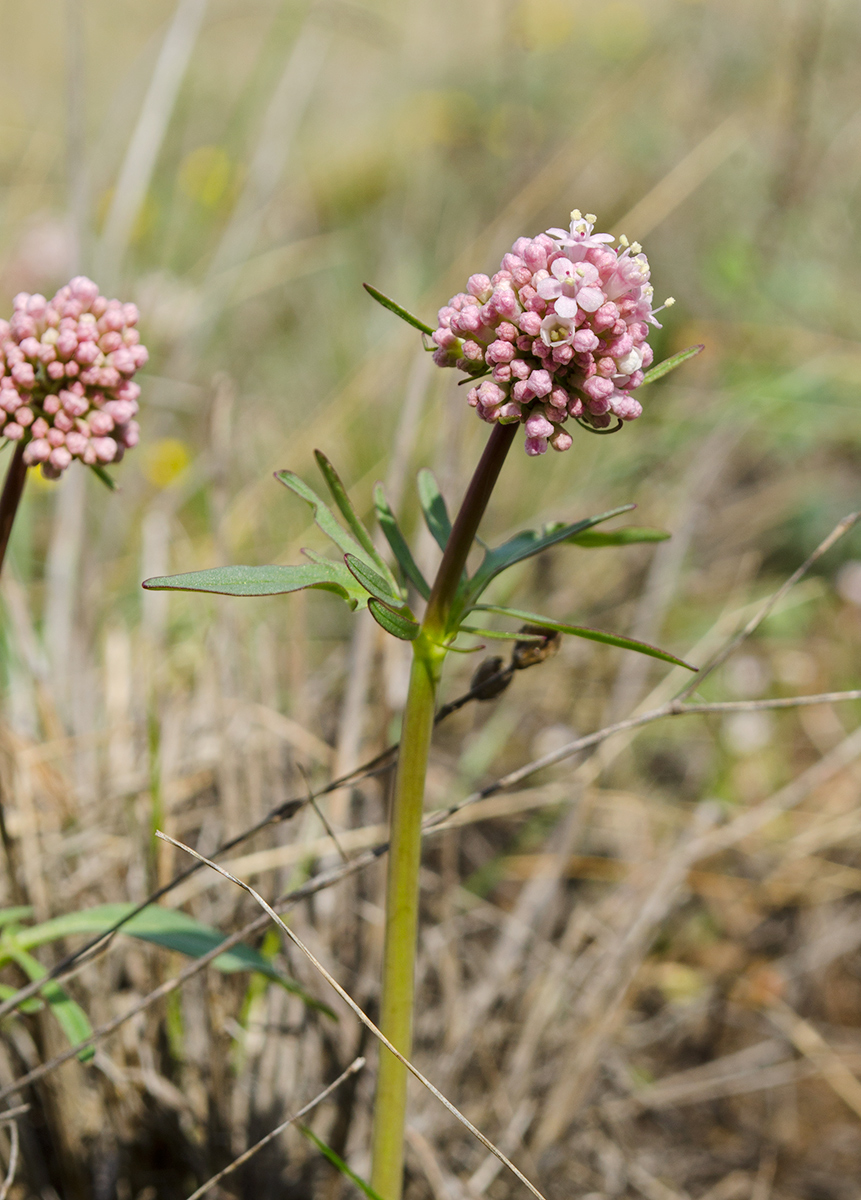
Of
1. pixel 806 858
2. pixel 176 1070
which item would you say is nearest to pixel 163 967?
pixel 176 1070

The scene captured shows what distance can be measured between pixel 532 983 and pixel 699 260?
4.27 meters

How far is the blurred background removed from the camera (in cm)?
190

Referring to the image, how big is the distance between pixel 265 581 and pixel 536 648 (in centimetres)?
43

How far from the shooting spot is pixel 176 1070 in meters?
1.79

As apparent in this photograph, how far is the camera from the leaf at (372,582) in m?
1.08

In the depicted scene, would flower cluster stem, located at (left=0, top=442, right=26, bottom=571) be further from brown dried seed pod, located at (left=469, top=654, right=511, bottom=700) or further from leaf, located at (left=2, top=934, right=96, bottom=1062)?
brown dried seed pod, located at (left=469, top=654, right=511, bottom=700)

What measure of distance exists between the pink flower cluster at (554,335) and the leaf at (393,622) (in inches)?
9.7

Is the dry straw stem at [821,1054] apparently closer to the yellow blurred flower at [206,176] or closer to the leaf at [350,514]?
the leaf at [350,514]

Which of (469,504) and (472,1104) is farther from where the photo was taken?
(472,1104)

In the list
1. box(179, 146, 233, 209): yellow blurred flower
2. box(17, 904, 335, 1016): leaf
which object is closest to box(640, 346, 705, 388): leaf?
box(17, 904, 335, 1016): leaf

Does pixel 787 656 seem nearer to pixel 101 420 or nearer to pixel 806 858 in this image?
pixel 806 858

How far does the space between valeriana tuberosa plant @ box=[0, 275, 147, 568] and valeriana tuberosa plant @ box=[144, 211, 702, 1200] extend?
0.98 ft

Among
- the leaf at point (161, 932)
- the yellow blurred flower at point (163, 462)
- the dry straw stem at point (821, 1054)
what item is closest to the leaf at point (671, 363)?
the leaf at point (161, 932)

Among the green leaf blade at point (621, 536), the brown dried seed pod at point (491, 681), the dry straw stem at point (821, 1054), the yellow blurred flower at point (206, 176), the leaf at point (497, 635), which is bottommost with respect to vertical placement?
the dry straw stem at point (821, 1054)
